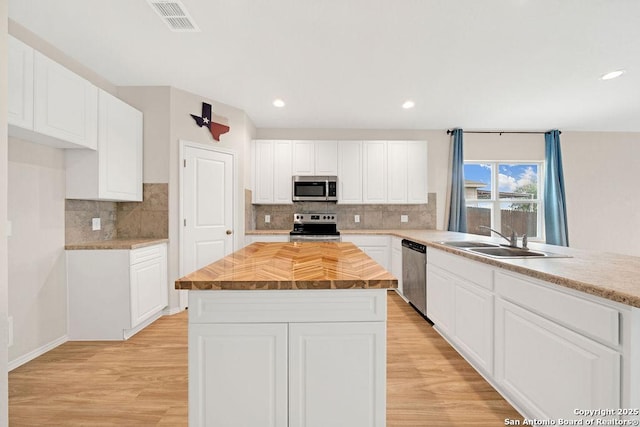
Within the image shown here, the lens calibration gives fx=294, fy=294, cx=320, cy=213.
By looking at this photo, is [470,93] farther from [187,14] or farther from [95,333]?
[95,333]

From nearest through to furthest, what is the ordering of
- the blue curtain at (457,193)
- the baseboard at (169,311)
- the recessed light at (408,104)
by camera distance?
the baseboard at (169,311) → the recessed light at (408,104) → the blue curtain at (457,193)

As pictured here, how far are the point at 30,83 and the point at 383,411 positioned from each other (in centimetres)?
291

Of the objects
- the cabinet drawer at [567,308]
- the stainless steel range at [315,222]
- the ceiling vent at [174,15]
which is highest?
the ceiling vent at [174,15]

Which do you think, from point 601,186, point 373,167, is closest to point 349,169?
point 373,167

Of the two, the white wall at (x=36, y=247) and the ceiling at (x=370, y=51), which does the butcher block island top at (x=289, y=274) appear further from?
the white wall at (x=36, y=247)

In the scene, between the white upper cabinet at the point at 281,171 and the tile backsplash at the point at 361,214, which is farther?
the tile backsplash at the point at 361,214

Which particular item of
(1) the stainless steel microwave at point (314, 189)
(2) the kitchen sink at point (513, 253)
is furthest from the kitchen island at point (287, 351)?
(1) the stainless steel microwave at point (314, 189)

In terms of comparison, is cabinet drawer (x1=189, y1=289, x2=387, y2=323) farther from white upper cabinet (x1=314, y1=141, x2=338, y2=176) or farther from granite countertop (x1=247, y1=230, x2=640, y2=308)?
white upper cabinet (x1=314, y1=141, x2=338, y2=176)

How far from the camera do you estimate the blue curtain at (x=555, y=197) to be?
4633 mm

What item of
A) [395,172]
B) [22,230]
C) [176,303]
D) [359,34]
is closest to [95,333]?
[176,303]

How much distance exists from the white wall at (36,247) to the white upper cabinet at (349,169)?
3255 millimetres

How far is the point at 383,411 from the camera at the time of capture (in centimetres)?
121

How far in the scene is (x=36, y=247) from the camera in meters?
2.34

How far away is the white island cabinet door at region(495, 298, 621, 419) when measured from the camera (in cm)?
113
